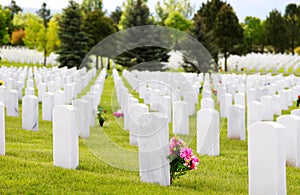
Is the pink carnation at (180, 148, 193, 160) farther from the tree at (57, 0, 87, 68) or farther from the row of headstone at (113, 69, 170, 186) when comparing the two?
the tree at (57, 0, 87, 68)

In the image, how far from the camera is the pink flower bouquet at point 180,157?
6406 millimetres

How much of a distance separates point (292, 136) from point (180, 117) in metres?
2.77

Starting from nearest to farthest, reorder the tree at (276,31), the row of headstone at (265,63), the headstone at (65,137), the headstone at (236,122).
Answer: the headstone at (65,137), the headstone at (236,122), the row of headstone at (265,63), the tree at (276,31)

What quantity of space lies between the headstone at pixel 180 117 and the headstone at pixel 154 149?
2935 mm

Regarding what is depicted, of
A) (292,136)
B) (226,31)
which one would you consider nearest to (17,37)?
(226,31)

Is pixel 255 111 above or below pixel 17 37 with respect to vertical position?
below

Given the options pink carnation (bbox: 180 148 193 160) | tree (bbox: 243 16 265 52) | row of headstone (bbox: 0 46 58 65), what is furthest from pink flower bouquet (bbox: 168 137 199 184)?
tree (bbox: 243 16 265 52)

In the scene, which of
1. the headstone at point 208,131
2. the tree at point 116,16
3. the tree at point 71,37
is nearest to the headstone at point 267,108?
the headstone at point 208,131

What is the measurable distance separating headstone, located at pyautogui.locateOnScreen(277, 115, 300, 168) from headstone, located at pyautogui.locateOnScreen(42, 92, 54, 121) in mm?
7553

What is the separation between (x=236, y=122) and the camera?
1114 centimetres

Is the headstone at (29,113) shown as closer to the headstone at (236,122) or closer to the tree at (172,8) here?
the headstone at (236,122)

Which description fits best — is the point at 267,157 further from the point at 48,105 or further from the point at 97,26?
the point at 97,26

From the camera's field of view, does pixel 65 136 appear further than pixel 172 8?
No

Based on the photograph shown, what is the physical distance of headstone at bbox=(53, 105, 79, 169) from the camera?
279 inches
